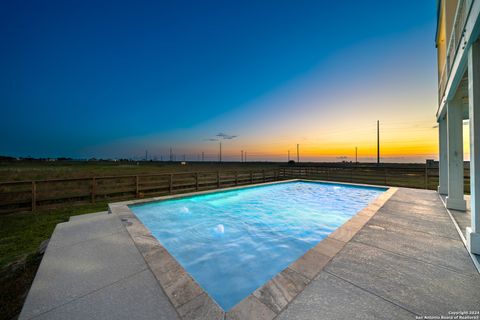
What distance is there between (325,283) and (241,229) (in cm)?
A: 326

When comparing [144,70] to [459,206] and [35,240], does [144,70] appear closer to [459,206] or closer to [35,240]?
[35,240]

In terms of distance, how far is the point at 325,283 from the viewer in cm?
179

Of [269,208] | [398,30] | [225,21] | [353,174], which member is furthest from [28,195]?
[353,174]

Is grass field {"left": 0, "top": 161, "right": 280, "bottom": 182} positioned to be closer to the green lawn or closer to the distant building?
the green lawn

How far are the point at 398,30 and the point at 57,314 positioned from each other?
1215cm

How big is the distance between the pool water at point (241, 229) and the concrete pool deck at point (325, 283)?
1.15 m

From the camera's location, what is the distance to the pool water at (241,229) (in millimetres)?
2994

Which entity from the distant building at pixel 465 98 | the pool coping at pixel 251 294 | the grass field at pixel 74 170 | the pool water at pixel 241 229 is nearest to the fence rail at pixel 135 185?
the pool water at pixel 241 229

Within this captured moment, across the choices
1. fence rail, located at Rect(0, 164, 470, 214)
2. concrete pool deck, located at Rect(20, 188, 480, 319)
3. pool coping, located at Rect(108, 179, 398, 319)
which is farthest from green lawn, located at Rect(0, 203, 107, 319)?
pool coping, located at Rect(108, 179, 398, 319)

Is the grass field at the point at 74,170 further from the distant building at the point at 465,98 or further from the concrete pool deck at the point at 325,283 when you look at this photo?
the distant building at the point at 465,98

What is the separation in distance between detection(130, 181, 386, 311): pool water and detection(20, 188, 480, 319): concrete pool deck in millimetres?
1153

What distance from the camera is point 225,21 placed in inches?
396

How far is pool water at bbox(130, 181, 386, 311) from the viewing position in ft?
9.82

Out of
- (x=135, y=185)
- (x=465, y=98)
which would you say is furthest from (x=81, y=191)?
(x=465, y=98)
